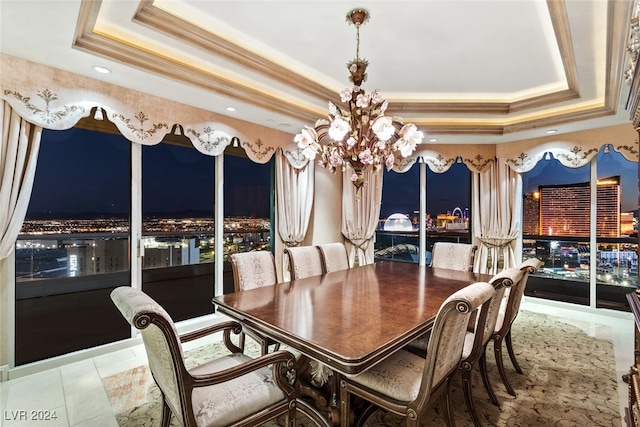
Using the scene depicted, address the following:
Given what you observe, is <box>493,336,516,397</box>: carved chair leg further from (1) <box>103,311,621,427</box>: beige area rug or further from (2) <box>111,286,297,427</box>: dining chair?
(2) <box>111,286,297,427</box>: dining chair

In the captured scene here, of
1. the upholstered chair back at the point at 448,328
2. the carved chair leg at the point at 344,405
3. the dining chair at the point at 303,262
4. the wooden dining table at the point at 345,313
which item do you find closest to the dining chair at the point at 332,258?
the dining chair at the point at 303,262

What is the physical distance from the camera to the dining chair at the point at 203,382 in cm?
121

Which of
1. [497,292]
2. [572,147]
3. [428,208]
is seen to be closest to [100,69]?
[497,292]

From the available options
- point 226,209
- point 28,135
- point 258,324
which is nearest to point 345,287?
point 258,324

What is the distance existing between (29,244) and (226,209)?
1982 millimetres

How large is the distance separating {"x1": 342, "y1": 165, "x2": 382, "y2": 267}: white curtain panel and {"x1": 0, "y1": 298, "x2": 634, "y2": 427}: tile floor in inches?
113

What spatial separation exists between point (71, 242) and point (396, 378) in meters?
4.37

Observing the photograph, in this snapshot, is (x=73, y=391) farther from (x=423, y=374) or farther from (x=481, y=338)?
(x=481, y=338)

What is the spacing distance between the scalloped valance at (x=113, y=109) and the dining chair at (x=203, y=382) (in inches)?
80.9

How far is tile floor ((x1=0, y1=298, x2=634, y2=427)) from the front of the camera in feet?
6.56

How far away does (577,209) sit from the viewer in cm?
468

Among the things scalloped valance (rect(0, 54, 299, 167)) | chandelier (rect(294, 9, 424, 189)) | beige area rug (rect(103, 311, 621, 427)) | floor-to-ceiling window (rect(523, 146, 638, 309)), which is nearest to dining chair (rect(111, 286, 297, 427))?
beige area rug (rect(103, 311, 621, 427))

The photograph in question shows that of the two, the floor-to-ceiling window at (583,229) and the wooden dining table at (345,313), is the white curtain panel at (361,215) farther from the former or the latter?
the floor-to-ceiling window at (583,229)

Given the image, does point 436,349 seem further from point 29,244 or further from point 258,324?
point 29,244
